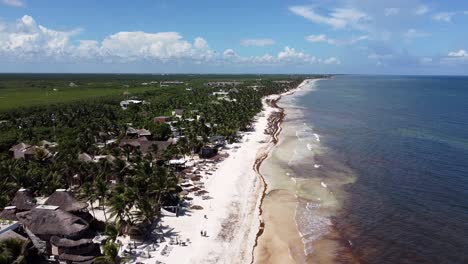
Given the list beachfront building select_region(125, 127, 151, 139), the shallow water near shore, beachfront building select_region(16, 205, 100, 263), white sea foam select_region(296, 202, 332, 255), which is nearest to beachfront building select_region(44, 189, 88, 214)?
beachfront building select_region(16, 205, 100, 263)

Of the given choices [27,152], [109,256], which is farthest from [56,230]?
[27,152]

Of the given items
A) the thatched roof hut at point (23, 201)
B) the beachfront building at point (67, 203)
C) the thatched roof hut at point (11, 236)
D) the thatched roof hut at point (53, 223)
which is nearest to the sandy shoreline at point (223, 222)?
the thatched roof hut at point (53, 223)

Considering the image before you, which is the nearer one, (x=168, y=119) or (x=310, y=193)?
(x=310, y=193)

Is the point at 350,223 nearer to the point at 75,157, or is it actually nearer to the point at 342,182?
the point at 342,182

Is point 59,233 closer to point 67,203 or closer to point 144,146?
point 67,203

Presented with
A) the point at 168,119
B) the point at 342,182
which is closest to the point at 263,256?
the point at 342,182
